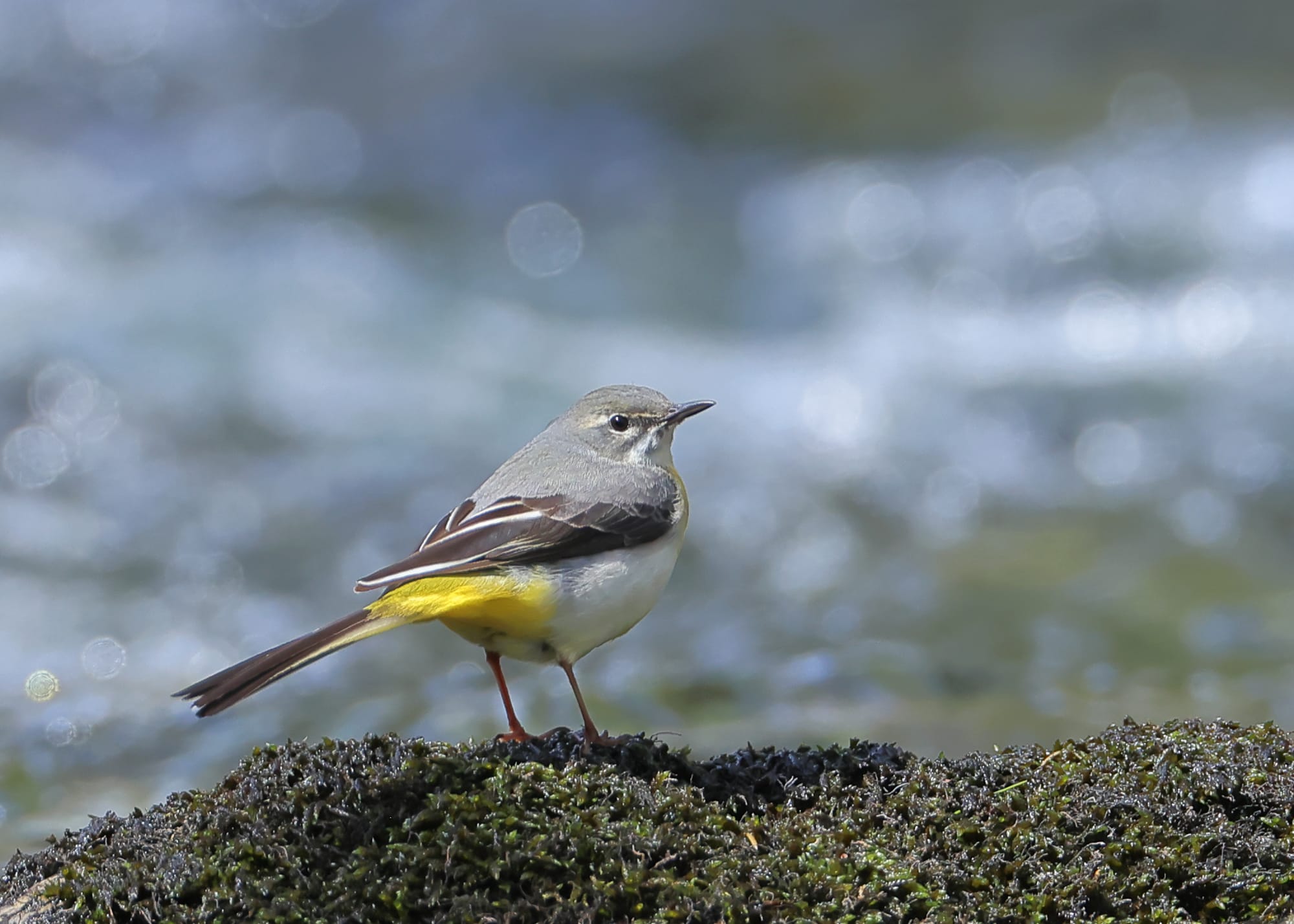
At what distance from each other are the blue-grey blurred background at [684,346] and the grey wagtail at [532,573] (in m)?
3.54

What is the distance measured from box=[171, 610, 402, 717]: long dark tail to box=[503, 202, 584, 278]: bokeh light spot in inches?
508

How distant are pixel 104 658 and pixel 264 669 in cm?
727

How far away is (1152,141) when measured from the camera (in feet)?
58.4

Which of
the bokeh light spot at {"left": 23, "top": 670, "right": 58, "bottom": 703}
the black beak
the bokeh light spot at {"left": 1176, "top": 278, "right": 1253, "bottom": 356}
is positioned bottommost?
the black beak

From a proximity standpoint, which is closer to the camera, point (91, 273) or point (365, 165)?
point (91, 273)

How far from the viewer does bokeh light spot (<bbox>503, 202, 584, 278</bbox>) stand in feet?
58.1

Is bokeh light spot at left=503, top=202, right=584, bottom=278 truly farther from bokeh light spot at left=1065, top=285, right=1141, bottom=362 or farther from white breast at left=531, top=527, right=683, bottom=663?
white breast at left=531, top=527, right=683, bottom=663

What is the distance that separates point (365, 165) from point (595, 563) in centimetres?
1380

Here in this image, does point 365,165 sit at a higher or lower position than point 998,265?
higher

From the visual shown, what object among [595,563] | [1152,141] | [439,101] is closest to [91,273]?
[439,101]

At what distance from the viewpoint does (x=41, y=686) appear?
1085 cm

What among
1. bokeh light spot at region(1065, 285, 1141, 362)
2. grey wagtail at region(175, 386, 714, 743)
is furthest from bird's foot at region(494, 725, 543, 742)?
bokeh light spot at region(1065, 285, 1141, 362)

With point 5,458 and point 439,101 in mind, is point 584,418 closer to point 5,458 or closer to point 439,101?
point 5,458

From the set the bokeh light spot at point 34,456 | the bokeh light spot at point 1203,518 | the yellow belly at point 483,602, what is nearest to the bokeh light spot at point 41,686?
the bokeh light spot at point 34,456
